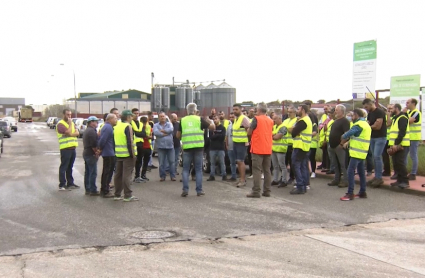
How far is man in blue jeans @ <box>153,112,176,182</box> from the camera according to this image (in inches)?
478

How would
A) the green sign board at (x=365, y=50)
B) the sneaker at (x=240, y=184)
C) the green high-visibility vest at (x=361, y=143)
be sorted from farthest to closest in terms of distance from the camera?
1. the green sign board at (x=365, y=50)
2. the sneaker at (x=240, y=184)
3. the green high-visibility vest at (x=361, y=143)

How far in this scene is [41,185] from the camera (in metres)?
11.8

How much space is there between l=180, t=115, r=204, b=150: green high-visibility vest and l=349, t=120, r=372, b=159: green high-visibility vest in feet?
10.3

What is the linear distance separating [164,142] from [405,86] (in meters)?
7.92

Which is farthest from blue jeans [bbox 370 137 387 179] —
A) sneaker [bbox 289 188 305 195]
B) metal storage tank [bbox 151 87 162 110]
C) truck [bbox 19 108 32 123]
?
truck [bbox 19 108 32 123]

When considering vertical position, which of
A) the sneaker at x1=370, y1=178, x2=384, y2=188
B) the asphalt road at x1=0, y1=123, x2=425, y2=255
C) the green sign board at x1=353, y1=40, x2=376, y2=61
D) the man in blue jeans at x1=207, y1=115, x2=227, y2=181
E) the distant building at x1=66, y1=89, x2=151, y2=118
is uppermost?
the green sign board at x1=353, y1=40, x2=376, y2=61

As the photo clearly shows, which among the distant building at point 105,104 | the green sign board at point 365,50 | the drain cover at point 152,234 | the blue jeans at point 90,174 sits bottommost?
the drain cover at point 152,234

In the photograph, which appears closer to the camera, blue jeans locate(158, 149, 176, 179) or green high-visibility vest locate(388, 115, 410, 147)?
green high-visibility vest locate(388, 115, 410, 147)


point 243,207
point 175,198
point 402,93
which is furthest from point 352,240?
point 402,93

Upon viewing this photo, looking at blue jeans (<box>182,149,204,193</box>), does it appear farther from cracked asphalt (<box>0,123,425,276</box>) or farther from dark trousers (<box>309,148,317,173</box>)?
dark trousers (<box>309,148,317,173</box>)

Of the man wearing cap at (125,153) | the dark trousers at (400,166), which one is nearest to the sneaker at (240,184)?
the man wearing cap at (125,153)

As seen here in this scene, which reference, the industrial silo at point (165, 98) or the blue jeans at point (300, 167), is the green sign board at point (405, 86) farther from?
the industrial silo at point (165, 98)

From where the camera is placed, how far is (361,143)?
931 centimetres

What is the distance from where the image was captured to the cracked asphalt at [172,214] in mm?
6691
